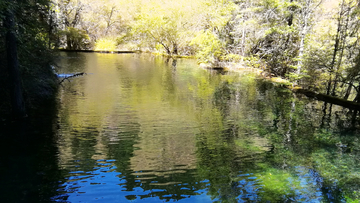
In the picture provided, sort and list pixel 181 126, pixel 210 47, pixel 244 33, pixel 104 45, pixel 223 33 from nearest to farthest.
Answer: pixel 181 126 → pixel 210 47 → pixel 244 33 → pixel 223 33 → pixel 104 45

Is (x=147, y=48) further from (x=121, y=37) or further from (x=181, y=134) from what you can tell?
(x=181, y=134)

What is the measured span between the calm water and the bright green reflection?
1.2 inches

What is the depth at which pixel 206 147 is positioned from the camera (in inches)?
314

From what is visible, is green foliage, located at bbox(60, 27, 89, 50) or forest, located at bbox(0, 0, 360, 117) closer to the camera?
forest, located at bbox(0, 0, 360, 117)

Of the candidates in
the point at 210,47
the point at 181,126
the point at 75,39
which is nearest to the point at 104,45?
the point at 75,39

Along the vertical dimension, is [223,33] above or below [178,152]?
above

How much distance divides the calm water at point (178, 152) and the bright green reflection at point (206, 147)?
29 mm

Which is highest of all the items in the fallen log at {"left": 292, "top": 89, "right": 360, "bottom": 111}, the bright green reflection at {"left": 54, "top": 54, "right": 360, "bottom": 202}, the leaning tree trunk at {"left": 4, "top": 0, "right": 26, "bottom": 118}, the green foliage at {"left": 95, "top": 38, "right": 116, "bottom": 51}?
the green foliage at {"left": 95, "top": 38, "right": 116, "bottom": 51}

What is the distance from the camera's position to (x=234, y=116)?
457 inches

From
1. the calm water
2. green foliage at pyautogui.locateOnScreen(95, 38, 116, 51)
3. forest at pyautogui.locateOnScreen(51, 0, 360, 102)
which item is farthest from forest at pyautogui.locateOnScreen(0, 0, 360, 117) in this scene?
the calm water

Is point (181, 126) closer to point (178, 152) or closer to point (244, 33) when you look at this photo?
point (178, 152)

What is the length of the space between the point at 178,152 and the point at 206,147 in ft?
3.20

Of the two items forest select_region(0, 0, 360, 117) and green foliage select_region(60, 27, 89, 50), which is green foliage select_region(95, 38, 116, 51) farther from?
green foliage select_region(60, 27, 89, 50)

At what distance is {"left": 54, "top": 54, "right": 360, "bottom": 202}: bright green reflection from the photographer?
5707mm
